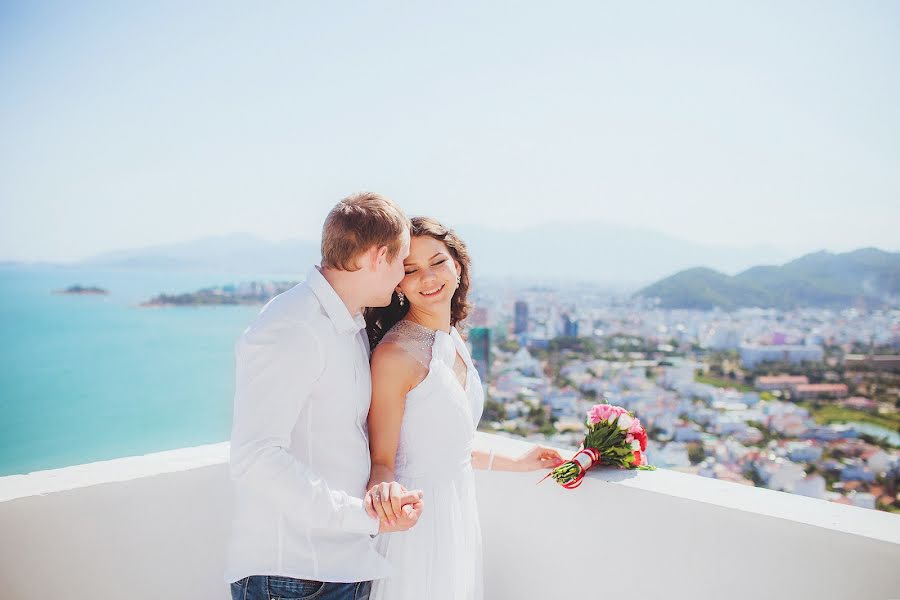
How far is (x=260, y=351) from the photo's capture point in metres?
1.29

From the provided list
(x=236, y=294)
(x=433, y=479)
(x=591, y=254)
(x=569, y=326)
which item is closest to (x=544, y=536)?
(x=433, y=479)

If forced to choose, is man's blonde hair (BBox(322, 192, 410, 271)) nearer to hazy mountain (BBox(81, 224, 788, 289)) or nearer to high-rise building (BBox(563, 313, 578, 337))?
hazy mountain (BBox(81, 224, 788, 289))

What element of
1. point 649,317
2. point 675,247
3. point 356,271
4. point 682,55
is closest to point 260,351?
point 356,271

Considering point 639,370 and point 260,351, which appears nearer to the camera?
point 260,351

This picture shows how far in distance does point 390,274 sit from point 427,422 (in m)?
0.44

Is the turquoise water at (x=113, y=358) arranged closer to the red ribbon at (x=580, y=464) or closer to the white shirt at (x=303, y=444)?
the red ribbon at (x=580, y=464)

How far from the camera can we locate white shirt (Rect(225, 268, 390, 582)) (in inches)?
50.2

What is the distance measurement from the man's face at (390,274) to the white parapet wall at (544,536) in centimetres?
88

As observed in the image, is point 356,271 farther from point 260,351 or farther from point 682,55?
point 682,55

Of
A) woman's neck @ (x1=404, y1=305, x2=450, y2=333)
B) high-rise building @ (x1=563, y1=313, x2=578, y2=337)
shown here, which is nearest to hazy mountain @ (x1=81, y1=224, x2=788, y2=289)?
high-rise building @ (x1=563, y1=313, x2=578, y2=337)

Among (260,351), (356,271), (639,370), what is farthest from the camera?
(639,370)

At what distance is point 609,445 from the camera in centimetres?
208

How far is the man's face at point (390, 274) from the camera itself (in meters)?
1.52

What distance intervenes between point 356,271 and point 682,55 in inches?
475
